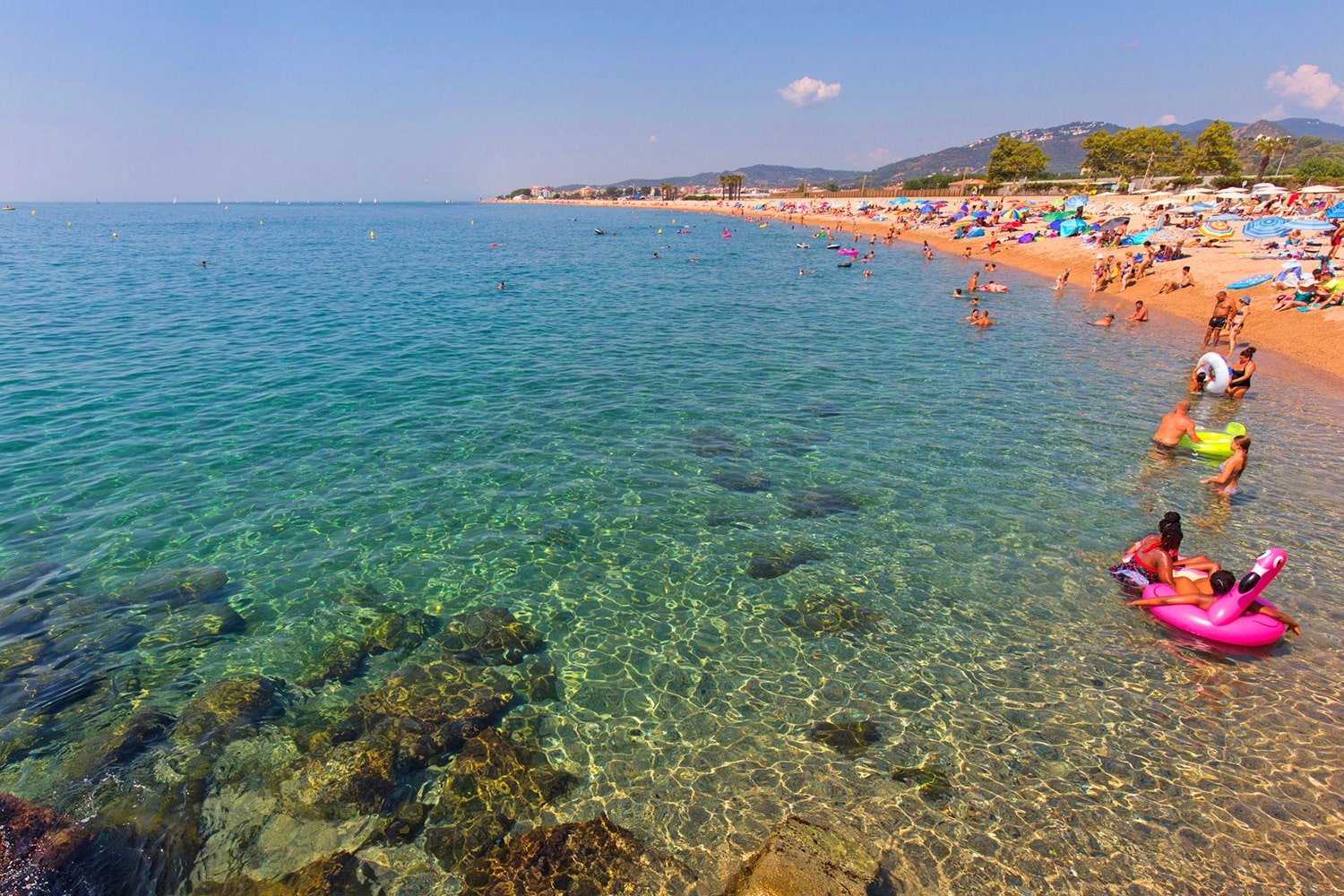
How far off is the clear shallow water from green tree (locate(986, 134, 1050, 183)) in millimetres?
95071

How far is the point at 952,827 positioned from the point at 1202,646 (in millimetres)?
5183

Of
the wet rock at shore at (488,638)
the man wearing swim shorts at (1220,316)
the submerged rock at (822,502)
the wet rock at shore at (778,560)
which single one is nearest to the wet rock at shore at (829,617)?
the wet rock at shore at (778,560)

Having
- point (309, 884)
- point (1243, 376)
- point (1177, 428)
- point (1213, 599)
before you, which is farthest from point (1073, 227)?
point (309, 884)

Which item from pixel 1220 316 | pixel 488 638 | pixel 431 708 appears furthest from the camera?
pixel 1220 316

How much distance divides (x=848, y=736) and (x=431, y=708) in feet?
16.6

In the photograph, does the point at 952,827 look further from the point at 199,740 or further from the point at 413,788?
the point at 199,740

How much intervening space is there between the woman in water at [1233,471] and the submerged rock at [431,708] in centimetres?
1432

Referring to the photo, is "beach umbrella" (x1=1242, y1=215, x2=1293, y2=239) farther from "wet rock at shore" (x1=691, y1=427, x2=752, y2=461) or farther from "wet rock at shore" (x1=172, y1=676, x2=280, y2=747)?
"wet rock at shore" (x1=172, y1=676, x2=280, y2=747)

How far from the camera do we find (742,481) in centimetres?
1309

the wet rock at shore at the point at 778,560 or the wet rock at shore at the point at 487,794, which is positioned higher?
the wet rock at shore at the point at 487,794

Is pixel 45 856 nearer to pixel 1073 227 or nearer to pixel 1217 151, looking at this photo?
pixel 1073 227

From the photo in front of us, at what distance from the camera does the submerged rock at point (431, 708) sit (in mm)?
6981

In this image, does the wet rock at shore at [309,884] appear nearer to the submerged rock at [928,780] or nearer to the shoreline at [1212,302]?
the submerged rock at [928,780]

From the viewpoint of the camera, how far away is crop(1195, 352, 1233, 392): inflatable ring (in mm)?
17906
